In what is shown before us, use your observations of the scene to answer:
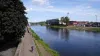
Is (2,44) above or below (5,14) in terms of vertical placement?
below

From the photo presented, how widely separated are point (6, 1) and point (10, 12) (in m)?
1.60

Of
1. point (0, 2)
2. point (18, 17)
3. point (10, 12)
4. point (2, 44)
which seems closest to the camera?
point (0, 2)

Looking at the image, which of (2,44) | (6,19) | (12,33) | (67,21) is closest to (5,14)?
(6,19)

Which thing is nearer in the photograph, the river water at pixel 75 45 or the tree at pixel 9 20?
the tree at pixel 9 20

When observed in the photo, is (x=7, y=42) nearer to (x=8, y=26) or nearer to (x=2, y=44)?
(x=2, y=44)

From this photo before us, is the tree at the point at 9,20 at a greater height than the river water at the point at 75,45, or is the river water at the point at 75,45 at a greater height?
the tree at the point at 9,20

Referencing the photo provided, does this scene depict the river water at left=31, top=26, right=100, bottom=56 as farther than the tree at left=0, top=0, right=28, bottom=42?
Yes

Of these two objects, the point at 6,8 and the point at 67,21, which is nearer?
the point at 6,8

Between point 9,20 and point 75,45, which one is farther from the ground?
point 9,20

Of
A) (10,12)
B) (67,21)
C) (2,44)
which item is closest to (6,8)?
(10,12)

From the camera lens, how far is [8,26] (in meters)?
29.6

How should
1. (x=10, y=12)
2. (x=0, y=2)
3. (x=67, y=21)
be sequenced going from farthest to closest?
(x=67, y=21) → (x=10, y=12) → (x=0, y=2)

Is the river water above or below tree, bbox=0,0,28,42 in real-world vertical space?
below

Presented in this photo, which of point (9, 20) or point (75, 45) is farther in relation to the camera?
point (75, 45)
